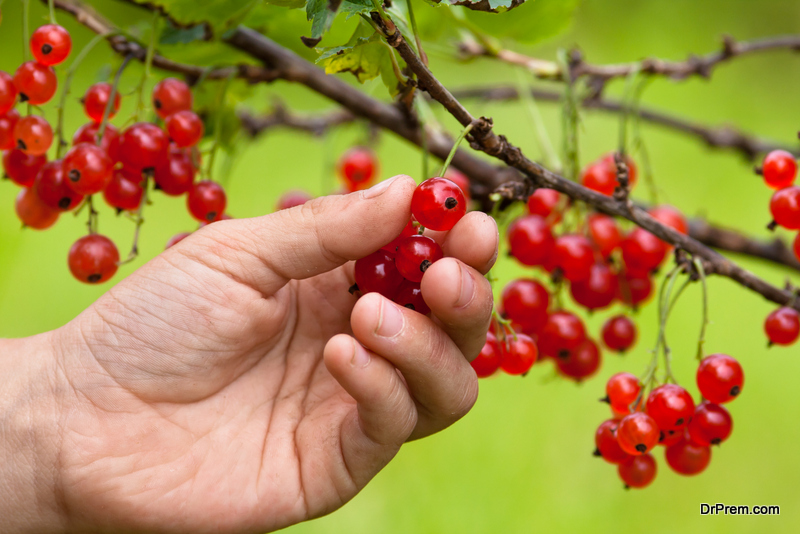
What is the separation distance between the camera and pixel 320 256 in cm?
55

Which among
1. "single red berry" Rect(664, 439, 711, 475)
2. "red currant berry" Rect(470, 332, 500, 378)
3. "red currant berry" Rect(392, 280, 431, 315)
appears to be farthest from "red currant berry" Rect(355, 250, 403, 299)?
"single red berry" Rect(664, 439, 711, 475)

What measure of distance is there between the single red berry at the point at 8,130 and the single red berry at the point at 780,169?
2.52 feet

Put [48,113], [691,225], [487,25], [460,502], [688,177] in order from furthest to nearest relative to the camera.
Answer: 1. [48,113]
2. [688,177]
3. [460,502]
4. [691,225]
5. [487,25]

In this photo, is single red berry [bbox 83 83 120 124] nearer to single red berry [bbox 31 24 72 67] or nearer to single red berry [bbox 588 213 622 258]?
single red berry [bbox 31 24 72 67]

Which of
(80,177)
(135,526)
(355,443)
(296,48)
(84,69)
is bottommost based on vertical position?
(135,526)

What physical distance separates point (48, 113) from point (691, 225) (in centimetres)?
219

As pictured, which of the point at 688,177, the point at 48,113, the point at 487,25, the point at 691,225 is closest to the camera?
the point at 487,25

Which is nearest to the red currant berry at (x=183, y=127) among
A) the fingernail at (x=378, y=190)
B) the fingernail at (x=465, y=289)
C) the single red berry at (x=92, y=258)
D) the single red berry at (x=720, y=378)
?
the single red berry at (x=92, y=258)

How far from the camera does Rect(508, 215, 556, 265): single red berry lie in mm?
689

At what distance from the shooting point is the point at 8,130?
63cm

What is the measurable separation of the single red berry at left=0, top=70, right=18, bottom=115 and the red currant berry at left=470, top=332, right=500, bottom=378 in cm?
52

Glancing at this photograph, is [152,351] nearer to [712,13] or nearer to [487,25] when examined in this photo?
[487,25]

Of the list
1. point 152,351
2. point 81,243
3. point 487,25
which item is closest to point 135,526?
point 152,351

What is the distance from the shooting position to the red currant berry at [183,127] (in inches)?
25.4
